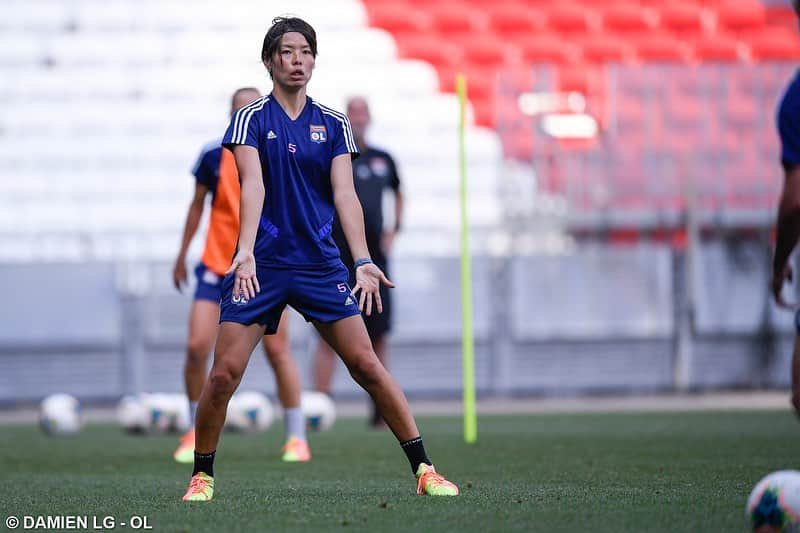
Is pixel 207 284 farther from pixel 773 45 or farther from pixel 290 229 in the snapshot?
pixel 773 45

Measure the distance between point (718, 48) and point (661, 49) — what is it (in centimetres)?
77

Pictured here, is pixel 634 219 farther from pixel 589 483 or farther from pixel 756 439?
pixel 589 483

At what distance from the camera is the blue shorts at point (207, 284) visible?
7547 millimetres

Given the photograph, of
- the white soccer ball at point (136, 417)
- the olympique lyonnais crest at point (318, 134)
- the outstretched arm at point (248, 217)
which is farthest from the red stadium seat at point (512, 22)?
the outstretched arm at point (248, 217)

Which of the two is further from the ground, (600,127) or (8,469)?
(600,127)

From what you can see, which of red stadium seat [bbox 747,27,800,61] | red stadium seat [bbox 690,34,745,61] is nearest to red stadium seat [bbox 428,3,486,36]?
red stadium seat [bbox 690,34,745,61]

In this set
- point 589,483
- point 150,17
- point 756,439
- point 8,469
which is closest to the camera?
point 589,483

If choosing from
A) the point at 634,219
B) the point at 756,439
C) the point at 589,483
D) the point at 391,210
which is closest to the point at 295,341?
the point at 391,210

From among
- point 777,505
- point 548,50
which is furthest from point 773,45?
point 777,505

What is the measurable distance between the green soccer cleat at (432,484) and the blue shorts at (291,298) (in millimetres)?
650

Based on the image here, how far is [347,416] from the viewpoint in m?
12.6

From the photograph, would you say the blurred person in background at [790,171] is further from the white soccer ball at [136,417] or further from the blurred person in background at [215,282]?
the white soccer ball at [136,417]

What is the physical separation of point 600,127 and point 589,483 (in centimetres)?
1029

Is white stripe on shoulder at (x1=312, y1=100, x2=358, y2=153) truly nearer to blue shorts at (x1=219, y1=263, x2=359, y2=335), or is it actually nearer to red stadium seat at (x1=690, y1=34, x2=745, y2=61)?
blue shorts at (x1=219, y1=263, x2=359, y2=335)
